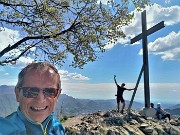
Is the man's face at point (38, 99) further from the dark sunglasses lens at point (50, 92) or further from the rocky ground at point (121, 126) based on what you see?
the rocky ground at point (121, 126)

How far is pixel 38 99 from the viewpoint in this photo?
2.35 m

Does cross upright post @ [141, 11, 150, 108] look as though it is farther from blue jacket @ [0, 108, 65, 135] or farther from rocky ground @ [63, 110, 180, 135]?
blue jacket @ [0, 108, 65, 135]

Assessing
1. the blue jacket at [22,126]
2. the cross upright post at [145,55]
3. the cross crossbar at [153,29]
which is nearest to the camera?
the blue jacket at [22,126]

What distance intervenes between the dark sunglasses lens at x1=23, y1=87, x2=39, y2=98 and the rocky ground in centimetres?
913

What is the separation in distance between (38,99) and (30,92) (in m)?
0.09

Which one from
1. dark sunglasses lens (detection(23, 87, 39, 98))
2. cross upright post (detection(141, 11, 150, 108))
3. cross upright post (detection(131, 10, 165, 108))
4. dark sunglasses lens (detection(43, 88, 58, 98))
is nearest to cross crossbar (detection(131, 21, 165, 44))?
cross upright post (detection(131, 10, 165, 108))

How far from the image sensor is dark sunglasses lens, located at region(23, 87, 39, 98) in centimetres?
229

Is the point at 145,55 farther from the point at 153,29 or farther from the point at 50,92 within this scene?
the point at 50,92

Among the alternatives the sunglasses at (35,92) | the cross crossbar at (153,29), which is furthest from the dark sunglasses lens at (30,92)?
the cross crossbar at (153,29)

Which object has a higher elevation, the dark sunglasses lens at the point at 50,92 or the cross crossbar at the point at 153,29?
the cross crossbar at the point at 153,29

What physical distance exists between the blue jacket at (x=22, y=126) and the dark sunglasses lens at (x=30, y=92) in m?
0.13

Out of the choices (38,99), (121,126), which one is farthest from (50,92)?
(121,126)

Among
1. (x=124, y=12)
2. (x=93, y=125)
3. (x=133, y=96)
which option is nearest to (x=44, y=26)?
(x=124, y=12)

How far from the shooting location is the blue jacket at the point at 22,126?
220cm
